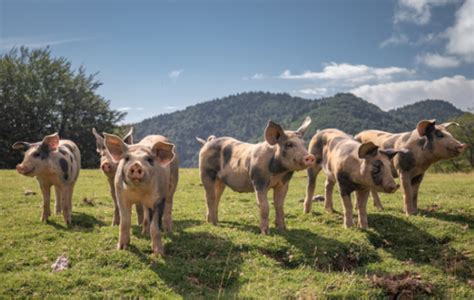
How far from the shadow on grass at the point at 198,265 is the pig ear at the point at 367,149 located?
3639 mm

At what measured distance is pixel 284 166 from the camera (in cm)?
988

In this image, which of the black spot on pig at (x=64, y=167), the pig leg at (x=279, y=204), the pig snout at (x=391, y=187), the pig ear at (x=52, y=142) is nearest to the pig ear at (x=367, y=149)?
the pig snout at (x=391, y=187)

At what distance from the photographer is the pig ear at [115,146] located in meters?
8.48

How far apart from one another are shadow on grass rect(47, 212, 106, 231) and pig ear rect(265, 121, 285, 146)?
16.0 feet

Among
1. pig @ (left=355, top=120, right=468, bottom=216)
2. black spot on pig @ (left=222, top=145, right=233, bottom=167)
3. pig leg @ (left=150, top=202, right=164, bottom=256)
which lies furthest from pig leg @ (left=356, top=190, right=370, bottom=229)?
pig leg @ (left=150, top=202, right=164, bottom=256)

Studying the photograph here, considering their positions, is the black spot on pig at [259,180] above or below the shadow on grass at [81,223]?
above

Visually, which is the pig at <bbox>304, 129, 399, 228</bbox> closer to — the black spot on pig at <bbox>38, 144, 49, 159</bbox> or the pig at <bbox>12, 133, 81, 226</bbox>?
→ the pig at <bbox>12, 133, 81, 226</bbox>

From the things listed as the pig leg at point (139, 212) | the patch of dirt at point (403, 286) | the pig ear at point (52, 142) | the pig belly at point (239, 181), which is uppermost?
the pig ear at point (52, 142)

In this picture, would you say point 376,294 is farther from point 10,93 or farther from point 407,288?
point 10,93

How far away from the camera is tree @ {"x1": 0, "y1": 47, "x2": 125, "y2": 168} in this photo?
138 feet

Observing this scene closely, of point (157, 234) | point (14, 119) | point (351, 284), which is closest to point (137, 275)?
point (157, 234)

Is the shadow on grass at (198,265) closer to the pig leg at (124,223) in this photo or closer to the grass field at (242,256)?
the grass field at (242,256)

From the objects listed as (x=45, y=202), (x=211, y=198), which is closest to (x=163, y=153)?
(x=211, y=198)

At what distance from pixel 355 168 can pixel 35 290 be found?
724 centimetres
